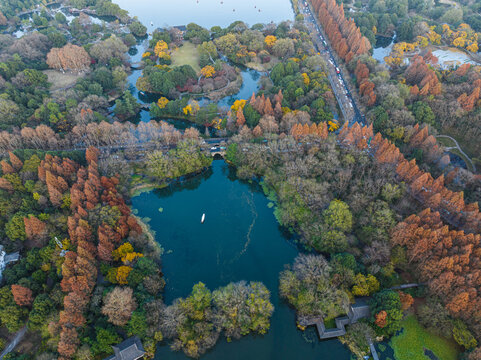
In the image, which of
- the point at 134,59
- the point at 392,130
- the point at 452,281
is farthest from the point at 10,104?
the point at 452,281

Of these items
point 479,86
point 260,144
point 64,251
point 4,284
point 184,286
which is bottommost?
point 184,286

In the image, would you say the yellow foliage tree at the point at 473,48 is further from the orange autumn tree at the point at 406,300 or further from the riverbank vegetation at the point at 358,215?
the orange autumn tree at the point at 406,300

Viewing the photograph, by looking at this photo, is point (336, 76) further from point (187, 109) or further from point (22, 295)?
point (22, 295)

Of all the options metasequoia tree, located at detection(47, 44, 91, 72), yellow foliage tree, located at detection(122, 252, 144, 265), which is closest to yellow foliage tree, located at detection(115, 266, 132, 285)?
yellow foliage tree, located at detection(122, 252, 144, 265)

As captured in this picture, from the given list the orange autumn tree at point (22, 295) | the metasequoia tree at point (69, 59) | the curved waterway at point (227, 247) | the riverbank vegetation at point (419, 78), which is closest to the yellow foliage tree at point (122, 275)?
the curved waterway at point (227, 247)

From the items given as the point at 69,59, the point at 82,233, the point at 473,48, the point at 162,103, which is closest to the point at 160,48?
the point at 69,59

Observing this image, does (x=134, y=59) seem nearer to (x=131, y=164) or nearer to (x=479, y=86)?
(x=131, y=164)

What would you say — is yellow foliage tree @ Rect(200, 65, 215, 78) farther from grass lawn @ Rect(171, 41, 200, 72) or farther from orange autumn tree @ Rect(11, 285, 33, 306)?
A: orange autumn tree @ Rect(11, 285, 33, 306)
